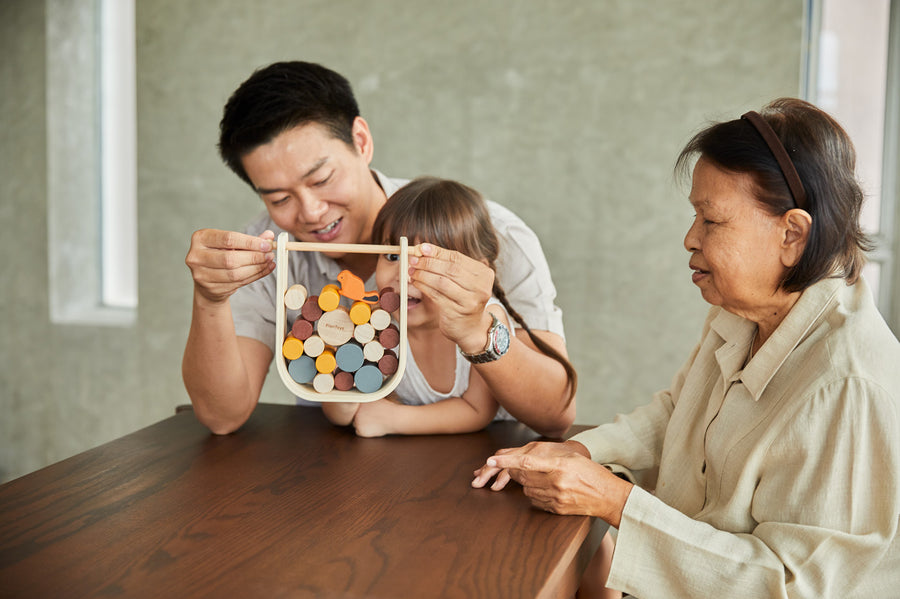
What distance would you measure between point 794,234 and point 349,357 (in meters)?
0.80

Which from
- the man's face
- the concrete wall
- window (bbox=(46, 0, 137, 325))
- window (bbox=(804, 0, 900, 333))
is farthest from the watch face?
window (bbox=(46, 0, 137, 325))

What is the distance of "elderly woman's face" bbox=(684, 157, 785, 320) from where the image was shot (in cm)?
124

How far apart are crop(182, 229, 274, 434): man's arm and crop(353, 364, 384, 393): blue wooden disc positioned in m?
0.26

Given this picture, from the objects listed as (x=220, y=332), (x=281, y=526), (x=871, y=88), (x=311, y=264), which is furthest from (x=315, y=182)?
(x=871, y=88)

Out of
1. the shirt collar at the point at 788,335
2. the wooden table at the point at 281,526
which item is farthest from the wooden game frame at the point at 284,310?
the shirt collar at the point at 788,335

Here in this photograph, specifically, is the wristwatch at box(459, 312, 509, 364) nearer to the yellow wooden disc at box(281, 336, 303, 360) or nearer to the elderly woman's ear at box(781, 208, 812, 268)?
the yellow wooden disc at box(281, 336, 303, 360)

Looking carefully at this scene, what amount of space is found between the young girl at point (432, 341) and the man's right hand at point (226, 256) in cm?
30

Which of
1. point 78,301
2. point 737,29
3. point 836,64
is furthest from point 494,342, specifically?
point 78,301

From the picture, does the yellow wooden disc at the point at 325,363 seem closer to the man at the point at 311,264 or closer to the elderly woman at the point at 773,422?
the man at the point at 311,264

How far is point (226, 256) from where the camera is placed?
4.49 ft

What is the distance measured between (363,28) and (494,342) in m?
2.37

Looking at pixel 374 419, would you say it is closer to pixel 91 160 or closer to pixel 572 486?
pixel 572 486

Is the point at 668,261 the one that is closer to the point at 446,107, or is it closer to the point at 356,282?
the point at 446,107

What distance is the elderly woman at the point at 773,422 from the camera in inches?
42.1
